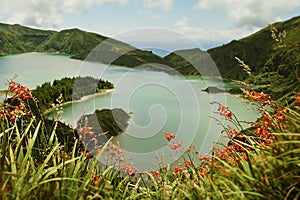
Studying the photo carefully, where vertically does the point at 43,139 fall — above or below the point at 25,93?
below

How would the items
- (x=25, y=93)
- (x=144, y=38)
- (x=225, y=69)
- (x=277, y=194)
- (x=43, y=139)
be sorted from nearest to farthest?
(x=277, y=194), (x=43, y=139), (x=25, y=93), (x=144, y=38), (x=225, y=69)

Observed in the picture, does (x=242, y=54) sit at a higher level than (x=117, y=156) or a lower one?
higher

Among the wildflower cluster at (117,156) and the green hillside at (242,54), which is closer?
the wildflower cluster at (117,156)

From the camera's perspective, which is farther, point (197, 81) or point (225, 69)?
point (225, 69)

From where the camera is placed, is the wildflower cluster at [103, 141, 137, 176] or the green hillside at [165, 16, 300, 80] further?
the green hillside at [165, 16, 300, 80]

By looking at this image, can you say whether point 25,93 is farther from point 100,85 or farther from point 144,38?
point 100,85

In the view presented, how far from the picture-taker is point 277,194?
2.04 meters

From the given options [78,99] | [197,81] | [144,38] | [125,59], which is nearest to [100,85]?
[78,99]

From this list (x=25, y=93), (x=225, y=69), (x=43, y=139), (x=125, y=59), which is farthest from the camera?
(x=125, y=59)

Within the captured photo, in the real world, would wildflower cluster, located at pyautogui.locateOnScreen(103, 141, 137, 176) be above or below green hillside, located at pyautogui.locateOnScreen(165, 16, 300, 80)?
below

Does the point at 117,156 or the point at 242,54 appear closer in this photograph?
the point at 117,156

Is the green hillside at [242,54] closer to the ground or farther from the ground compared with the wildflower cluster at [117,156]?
farther from the ground

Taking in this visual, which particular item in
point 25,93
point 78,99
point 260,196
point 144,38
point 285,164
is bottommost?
point 78,99

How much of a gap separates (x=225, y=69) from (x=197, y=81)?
86.4 feet
